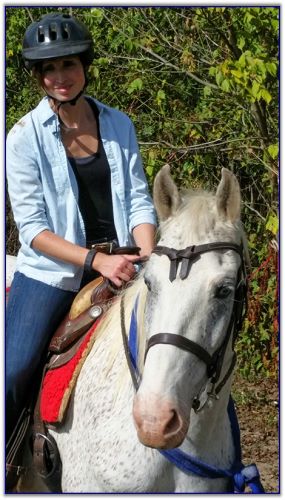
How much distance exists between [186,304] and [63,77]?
1587 mm

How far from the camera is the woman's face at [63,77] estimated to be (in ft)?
12.6

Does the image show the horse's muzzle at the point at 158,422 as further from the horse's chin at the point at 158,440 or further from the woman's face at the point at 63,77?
the woman's face at the point at 63,77

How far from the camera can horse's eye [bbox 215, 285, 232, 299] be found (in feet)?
9.51

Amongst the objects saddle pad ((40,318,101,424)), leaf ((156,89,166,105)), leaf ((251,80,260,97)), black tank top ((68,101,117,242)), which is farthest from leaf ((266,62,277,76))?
leaf ((156,89,166,105))

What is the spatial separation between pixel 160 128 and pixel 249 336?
2157 millimetres

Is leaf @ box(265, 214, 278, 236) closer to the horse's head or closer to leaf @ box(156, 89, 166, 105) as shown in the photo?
leaf @ box(156, 89, 166, 105)

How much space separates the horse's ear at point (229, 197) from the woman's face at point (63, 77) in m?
1.12

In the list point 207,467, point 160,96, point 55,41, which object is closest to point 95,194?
point 55,41

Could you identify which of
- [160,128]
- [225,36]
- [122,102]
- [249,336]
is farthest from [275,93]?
[249,336]

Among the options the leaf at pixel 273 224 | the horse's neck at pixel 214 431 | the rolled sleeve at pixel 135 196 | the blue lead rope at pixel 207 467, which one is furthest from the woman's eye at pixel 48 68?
the leaf at pixel 273 224

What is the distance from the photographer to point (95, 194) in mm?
3936

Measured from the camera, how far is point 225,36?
6.13 metres

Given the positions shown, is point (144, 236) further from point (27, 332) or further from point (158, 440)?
point (158, 440)

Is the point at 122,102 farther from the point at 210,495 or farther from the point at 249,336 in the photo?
the point at 210,495
